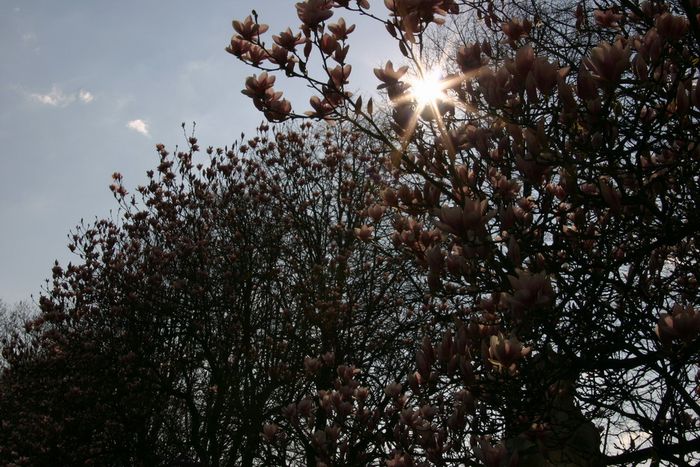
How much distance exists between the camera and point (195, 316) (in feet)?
27.4

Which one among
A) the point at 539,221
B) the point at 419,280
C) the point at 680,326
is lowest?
the point at 680,326

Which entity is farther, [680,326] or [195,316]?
[195,316]

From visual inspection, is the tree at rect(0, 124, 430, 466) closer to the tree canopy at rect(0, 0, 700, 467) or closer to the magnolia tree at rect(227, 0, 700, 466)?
the tree canopy at rect(0, 0, 700, 467)

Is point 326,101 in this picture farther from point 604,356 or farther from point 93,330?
point 93,330

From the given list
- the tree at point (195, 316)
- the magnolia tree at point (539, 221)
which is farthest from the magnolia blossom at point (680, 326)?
the tree at point (195, 316)

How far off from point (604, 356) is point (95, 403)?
896 cm

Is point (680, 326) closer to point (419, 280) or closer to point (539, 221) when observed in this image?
point (539, 221)

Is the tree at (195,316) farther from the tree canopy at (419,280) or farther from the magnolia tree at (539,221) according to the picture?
the magnolia tree at (539,221)

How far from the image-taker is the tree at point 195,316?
26.6ft

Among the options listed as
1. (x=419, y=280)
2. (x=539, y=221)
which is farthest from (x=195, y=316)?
(x=539, y=221)

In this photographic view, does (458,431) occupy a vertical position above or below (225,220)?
→ below

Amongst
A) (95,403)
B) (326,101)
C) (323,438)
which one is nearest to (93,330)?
(95,403)

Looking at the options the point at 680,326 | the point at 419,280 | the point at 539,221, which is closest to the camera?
the point at 680,326

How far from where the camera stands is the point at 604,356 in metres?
2.28
